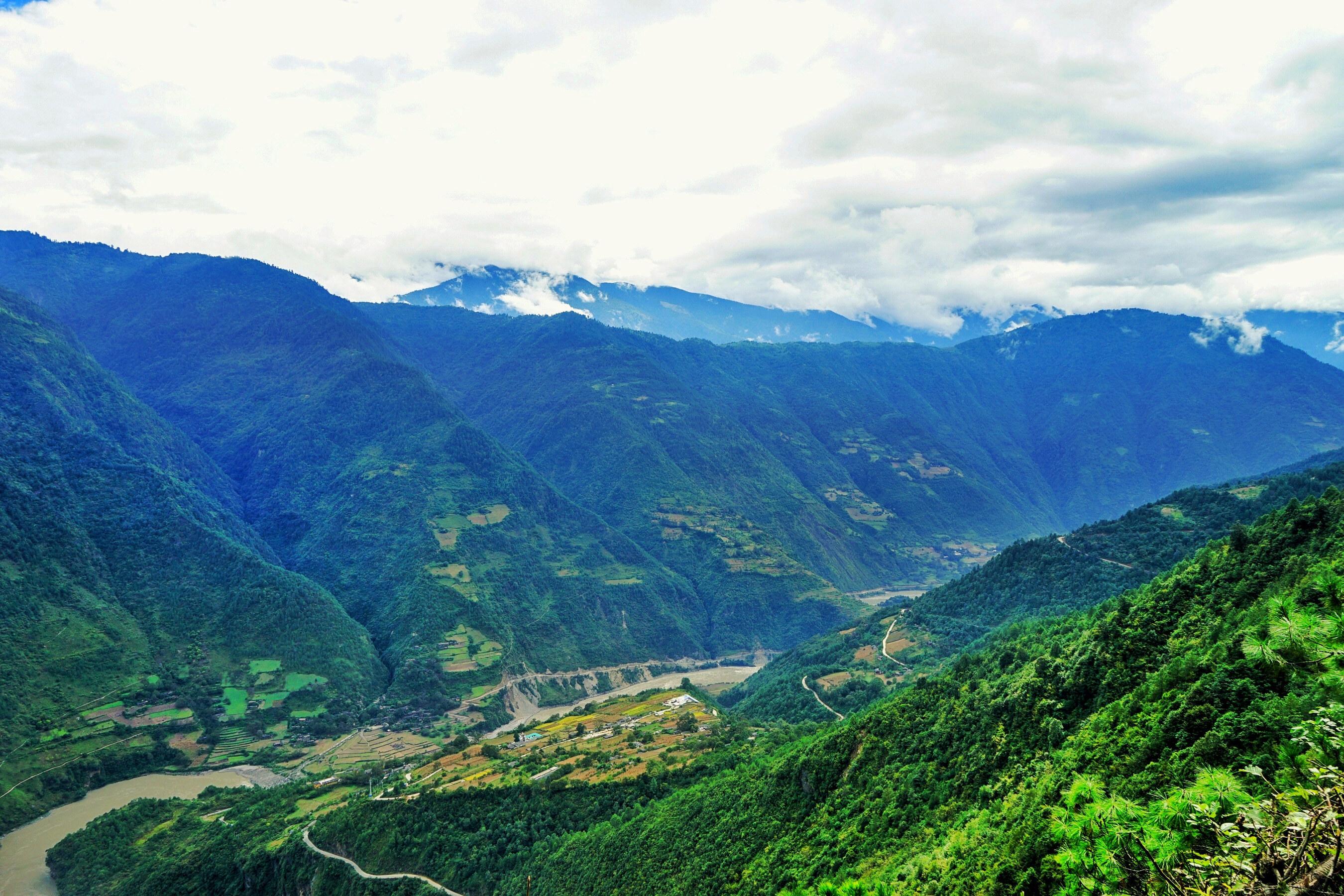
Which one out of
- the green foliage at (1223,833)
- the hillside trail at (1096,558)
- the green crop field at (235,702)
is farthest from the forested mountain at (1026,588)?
the green crop field at (235,702)

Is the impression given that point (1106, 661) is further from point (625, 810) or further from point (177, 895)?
point (177, 895)

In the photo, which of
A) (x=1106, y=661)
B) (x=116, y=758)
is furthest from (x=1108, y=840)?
(x=116, y=758)

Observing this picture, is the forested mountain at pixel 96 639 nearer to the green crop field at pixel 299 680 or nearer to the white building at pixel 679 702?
the green crop field at pixel 299 680

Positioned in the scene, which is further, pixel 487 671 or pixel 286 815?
pixel 487 671

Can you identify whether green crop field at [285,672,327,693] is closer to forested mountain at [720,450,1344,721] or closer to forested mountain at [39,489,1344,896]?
forested mountain at [39,489,1344,896]

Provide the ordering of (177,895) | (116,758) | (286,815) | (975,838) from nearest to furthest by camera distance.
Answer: (975,838), (177,895), (286,815), (116,758)

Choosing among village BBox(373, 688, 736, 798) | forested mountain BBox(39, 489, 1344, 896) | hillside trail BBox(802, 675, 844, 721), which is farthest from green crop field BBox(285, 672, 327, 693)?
hillside trail BBox(802, 675, 844, 721)
